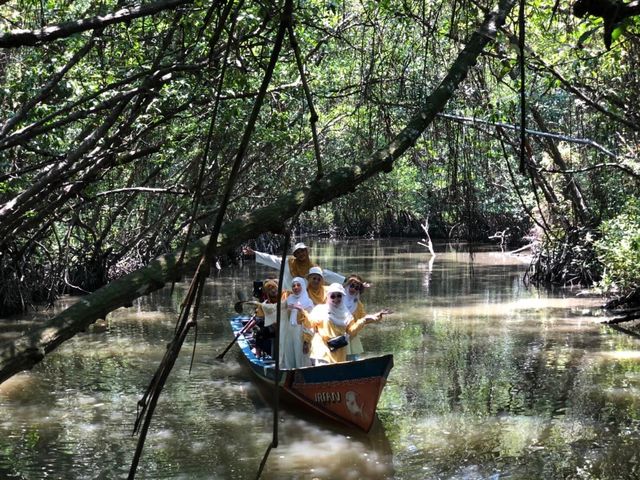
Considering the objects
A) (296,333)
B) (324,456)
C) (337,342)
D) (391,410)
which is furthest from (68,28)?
(391,410)

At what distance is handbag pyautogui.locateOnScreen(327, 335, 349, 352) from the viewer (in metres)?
7.98

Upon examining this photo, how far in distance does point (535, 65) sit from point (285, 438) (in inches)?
184

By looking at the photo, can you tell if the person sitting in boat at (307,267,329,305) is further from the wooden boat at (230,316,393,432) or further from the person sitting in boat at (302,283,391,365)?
the wooden boat at (230,316,393,432)

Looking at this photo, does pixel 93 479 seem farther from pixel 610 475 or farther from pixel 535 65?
pixel 535 65

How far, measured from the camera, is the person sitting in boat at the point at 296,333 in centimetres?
824

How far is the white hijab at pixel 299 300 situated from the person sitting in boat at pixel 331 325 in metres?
0.09

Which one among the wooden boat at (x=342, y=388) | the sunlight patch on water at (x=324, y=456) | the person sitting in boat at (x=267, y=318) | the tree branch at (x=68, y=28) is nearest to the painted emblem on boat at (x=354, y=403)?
the wooden boat at (x=342, y=388)

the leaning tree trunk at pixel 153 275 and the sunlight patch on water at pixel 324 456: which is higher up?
the leaning tree trunk at pixel 153 275

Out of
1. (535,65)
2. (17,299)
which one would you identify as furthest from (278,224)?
(17,299)

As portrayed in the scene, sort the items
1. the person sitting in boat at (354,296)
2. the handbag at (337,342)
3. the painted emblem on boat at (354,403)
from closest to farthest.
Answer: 1. the painted emblem on boat at (354,403)
2. the handbag at (337,342)
3. the person sitting in boat at (354,296)

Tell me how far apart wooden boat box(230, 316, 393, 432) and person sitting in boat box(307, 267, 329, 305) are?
947 millimetres

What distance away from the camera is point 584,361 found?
10742mm

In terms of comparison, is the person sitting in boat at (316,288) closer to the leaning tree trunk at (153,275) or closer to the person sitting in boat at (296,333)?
the person sitting in boat at (296,333)

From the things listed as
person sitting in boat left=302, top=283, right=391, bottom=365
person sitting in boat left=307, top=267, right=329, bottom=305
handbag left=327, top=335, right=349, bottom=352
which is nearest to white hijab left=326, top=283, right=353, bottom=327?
person sitting in boat left=302, top=283, right=391, bottom=365
